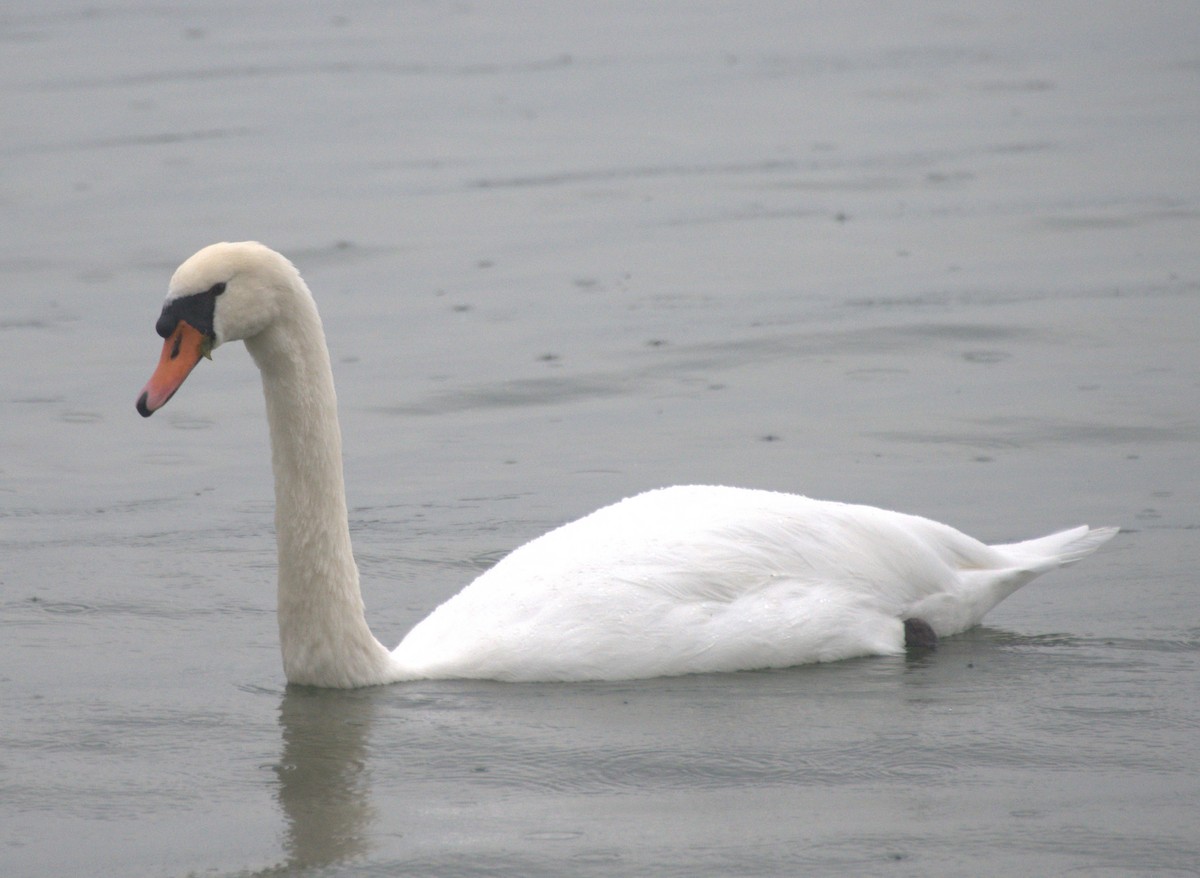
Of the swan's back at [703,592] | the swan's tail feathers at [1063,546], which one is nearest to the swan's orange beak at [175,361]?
the swan's back at [703,592]

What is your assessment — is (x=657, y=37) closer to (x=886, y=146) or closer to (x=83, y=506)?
(x=886, y=146)

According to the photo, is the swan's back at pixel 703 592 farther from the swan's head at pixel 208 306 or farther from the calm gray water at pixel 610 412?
the swan's head at pixel 208 306

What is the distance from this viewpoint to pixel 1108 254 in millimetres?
14141

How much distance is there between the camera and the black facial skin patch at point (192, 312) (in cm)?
705

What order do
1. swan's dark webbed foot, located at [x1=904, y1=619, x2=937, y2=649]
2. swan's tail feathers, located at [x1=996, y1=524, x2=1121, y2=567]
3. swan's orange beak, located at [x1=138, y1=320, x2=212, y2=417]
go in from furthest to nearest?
swan's tail feathers, located at [x1=996, y1=524, x2=1121, y2=567] → swan's dark webbed foot, located at [x1=904, y1=619, x2=937, y2=649] → swan's orange beak, located at [x1=138, y1=320, x2=212, y2=417]

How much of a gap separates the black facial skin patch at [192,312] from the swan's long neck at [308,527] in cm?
29

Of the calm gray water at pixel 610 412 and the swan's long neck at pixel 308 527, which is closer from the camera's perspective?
the calm gray water at pixel 610 412

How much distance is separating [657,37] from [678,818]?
18648 millimetres

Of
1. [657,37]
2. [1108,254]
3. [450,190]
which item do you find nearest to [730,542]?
[1108,254]

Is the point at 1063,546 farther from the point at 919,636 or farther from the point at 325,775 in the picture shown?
the point at 325,775

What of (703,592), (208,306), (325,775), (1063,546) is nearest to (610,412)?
(1063,546)

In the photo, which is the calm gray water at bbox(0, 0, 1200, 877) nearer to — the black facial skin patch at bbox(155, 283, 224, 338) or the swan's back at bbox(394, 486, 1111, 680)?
the swan's back at bbox(394, 486, 1111, 680)

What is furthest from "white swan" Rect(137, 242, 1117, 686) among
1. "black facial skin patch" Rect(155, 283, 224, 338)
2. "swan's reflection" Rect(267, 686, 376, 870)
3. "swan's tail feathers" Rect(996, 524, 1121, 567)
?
"swan's tail feathers" Rect(996, 524, 1121, 567)

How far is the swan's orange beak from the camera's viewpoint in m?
6.97
